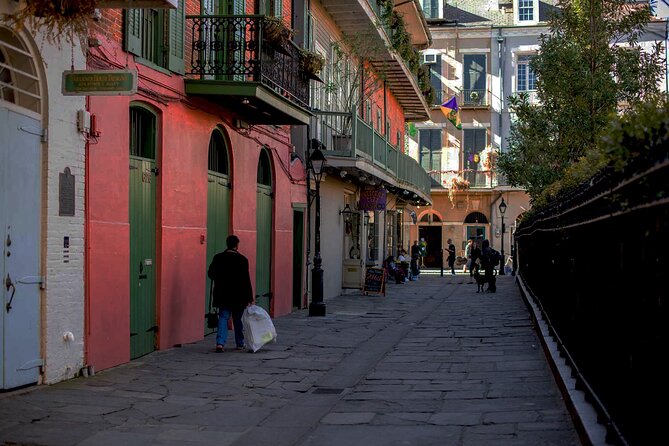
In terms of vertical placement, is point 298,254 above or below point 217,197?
below

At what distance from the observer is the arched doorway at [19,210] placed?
9.31m

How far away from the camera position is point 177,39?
14.3 metres

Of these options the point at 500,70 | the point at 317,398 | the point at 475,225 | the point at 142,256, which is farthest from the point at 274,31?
the point at 500,70

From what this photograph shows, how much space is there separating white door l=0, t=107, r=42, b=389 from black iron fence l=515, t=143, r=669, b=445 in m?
5.39

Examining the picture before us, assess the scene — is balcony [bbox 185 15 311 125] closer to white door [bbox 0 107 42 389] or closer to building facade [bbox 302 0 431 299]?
building facade [bbox 302 0 431 299]

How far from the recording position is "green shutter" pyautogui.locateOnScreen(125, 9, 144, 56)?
1220 cm

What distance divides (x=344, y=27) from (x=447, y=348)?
14.8 meters

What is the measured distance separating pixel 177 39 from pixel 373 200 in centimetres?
1599

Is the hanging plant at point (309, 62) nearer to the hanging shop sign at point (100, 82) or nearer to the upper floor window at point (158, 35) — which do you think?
the upper floor window at point (158, 35)

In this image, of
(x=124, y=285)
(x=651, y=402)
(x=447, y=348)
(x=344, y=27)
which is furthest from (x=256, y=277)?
(x=651, y=402)

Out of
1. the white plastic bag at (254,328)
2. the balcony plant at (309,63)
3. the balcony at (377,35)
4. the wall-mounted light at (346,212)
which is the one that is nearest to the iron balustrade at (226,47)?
the balcony plant at (309,63)

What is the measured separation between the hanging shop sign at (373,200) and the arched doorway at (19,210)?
2024 centimetres

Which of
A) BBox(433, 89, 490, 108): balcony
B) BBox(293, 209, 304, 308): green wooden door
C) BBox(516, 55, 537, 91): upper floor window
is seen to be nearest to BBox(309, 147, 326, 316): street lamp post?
BBox(293, 209, 304, 308): green wooden door

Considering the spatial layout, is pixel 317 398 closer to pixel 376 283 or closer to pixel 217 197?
pixel 217 197
